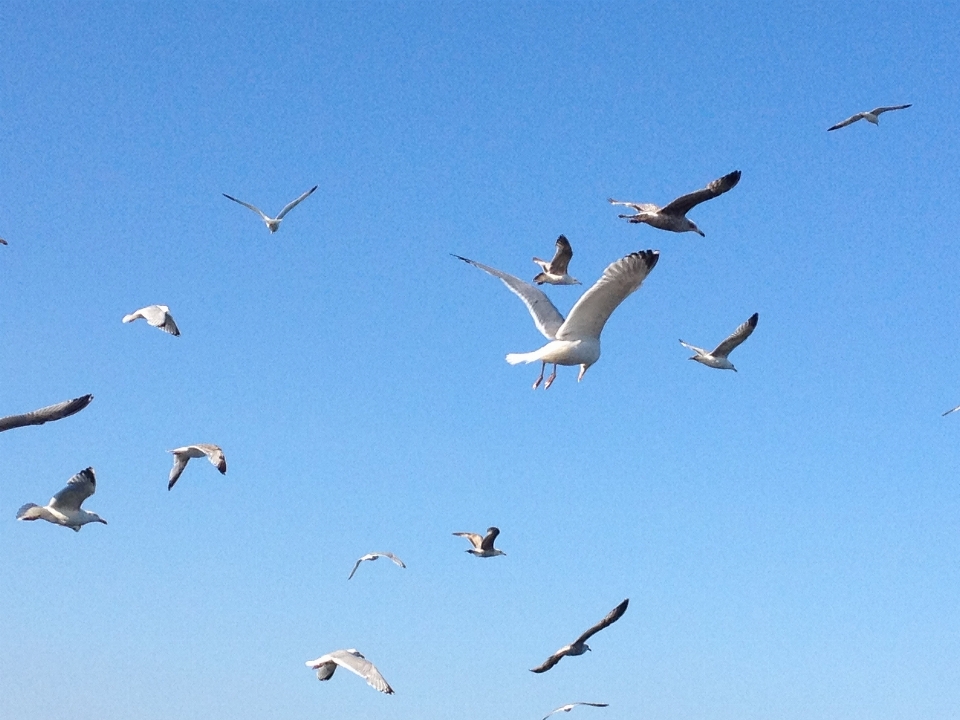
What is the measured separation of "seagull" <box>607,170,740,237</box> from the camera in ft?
88.4

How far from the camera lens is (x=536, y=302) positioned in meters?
25.4

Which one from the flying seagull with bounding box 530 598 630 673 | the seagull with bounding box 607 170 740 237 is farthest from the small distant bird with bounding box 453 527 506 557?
the seagull with bounding box 607 170 740 237

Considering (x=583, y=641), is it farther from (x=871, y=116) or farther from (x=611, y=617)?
(x=871, y=116)

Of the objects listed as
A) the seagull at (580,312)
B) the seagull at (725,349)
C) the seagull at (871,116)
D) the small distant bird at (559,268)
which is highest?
the seagull at (871,116)

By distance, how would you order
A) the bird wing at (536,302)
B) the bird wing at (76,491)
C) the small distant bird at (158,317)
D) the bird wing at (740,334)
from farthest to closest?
the bird wing at (740,334) → the small distant bird at (158,317) → the bird wing at (76,491) → the bird wing at (536,302)

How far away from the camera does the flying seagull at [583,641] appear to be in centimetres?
2678

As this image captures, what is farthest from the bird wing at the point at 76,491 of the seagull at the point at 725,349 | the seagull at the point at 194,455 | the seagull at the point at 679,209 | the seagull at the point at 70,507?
the seagull at the point at 725,349

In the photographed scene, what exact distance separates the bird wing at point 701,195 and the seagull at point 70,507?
1250cm

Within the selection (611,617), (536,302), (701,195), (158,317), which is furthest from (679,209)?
(158,317)

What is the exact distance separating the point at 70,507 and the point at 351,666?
638 cm

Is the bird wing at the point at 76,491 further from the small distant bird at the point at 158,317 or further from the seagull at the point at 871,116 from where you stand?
the seagull at the point at 871,116

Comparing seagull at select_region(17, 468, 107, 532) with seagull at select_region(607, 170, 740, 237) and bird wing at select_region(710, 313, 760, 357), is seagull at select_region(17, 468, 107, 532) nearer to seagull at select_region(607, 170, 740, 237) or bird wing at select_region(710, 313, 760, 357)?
seagull at select_region(607, 170, 740, 237)

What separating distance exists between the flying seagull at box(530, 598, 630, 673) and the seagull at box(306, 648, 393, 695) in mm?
3689

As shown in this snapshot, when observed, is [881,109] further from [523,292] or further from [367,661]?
[367,661]
